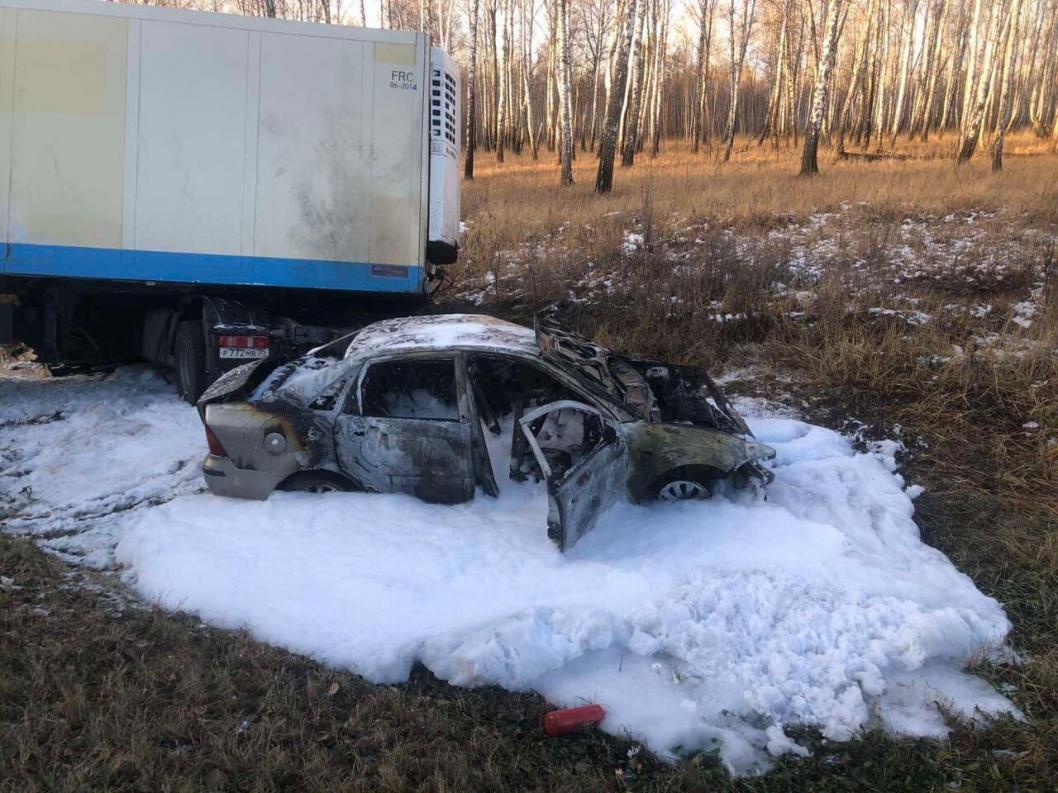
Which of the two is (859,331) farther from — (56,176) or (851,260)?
(56,176)

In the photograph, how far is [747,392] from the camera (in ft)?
25.1

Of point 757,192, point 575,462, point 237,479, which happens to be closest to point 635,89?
point 757,192

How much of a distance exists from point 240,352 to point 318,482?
8.68ft

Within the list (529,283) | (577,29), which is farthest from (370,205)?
(577,29)

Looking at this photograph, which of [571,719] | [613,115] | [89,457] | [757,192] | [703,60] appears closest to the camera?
[571,719]

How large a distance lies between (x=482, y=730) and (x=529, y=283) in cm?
813

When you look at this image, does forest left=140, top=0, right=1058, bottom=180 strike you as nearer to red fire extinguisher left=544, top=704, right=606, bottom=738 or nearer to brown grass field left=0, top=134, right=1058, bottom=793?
brown grass field left=0, top=134, right=1058, bottom=793

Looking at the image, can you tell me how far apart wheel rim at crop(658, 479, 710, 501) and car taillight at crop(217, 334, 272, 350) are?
4.09 metres

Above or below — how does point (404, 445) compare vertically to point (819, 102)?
below

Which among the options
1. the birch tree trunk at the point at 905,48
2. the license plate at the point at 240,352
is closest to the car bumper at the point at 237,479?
the license plate at the point at 240,352

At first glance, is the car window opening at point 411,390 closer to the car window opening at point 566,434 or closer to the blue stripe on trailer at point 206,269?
the car window opening at point 566,434

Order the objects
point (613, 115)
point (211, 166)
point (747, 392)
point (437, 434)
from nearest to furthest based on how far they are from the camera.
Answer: point (437, 434) < point (211, 166) < point (747, 392) < point (613, 115)

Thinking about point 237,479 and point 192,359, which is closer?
point 237,479

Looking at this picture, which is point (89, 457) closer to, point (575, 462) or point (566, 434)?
point (566, 434)
